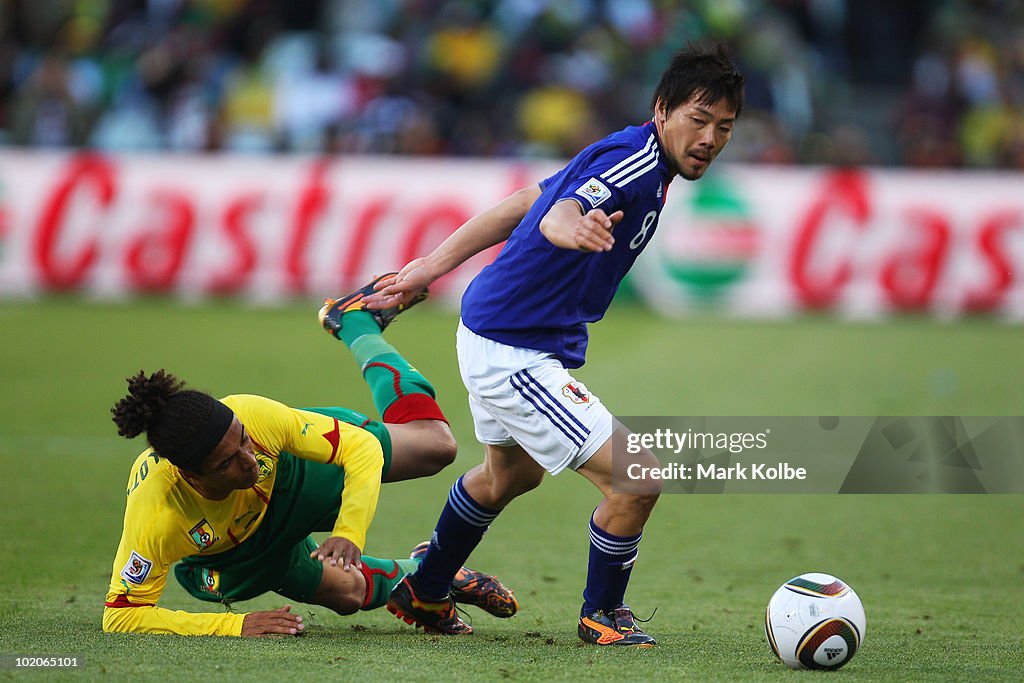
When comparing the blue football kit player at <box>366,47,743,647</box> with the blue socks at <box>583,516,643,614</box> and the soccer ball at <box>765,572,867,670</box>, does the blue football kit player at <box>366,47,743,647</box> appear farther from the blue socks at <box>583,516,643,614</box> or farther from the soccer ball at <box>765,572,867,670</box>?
the soccer ball at <box>765,572,867,670</box>

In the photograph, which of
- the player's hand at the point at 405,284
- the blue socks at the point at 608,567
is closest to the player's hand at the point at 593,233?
the player's hand at the point at 405,284

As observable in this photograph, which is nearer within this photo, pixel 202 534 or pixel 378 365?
pixel 202 534

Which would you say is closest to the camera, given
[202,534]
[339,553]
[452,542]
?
[339,553]

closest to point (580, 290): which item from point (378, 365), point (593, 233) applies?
point (593, 233)

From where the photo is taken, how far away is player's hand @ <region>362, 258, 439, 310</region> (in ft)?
16.4

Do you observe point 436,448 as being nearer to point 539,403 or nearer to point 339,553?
point 539,403

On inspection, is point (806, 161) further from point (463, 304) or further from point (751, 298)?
point (463, 304)

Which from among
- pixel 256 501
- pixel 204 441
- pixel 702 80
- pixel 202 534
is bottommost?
pixel 202 534

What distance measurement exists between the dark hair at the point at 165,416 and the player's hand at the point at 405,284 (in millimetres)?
919

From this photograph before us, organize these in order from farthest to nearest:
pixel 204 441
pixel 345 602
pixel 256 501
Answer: pixel 345 602 < pixel 256 501 < pixel 204 441

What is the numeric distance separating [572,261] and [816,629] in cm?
148

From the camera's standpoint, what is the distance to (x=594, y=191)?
4.57m

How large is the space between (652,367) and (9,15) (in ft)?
42.3

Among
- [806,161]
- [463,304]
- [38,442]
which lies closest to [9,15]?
[806,161]
